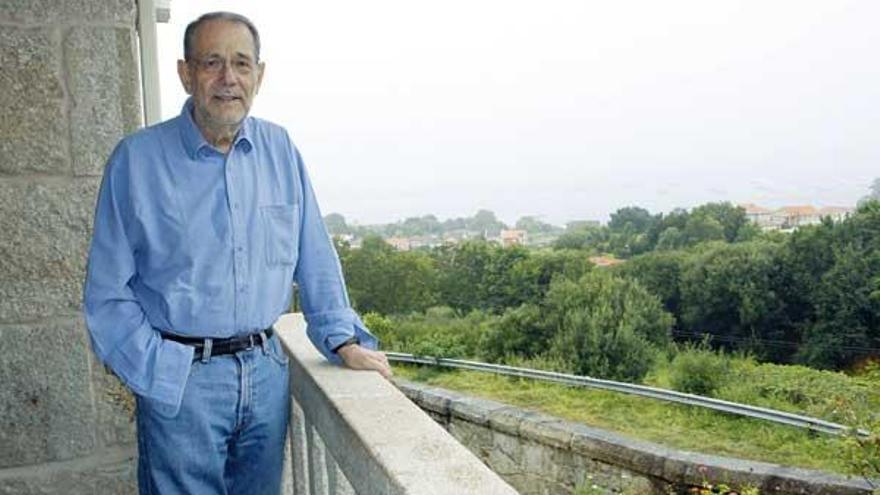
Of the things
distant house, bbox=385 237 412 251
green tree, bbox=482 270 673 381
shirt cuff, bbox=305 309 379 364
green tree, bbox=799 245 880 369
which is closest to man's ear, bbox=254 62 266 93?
shirt cuff, bbox=305 309 379 364

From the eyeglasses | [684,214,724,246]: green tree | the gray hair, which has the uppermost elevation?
the gray hair

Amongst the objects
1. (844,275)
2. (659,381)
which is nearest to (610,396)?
(659,381)

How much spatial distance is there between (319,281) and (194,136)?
0.30 m

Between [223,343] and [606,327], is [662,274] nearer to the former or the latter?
[606,327]

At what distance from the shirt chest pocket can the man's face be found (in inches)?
5.6

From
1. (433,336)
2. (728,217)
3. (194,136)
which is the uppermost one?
(194,136)

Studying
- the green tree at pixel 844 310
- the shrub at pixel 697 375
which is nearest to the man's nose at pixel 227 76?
the shrub at pixel 697 375

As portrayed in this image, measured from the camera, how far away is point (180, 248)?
1.08 metres

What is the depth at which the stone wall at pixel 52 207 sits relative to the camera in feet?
4.36

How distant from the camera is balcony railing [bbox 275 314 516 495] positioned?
76cm

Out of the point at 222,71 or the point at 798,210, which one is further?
the point at 798,210

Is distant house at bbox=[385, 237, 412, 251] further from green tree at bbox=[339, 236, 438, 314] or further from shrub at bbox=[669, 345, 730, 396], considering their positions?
shrub at bbox=[669, 345, 730, 396]

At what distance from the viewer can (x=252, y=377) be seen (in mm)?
1118

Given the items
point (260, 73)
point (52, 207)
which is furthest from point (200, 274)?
point (52, 207)
